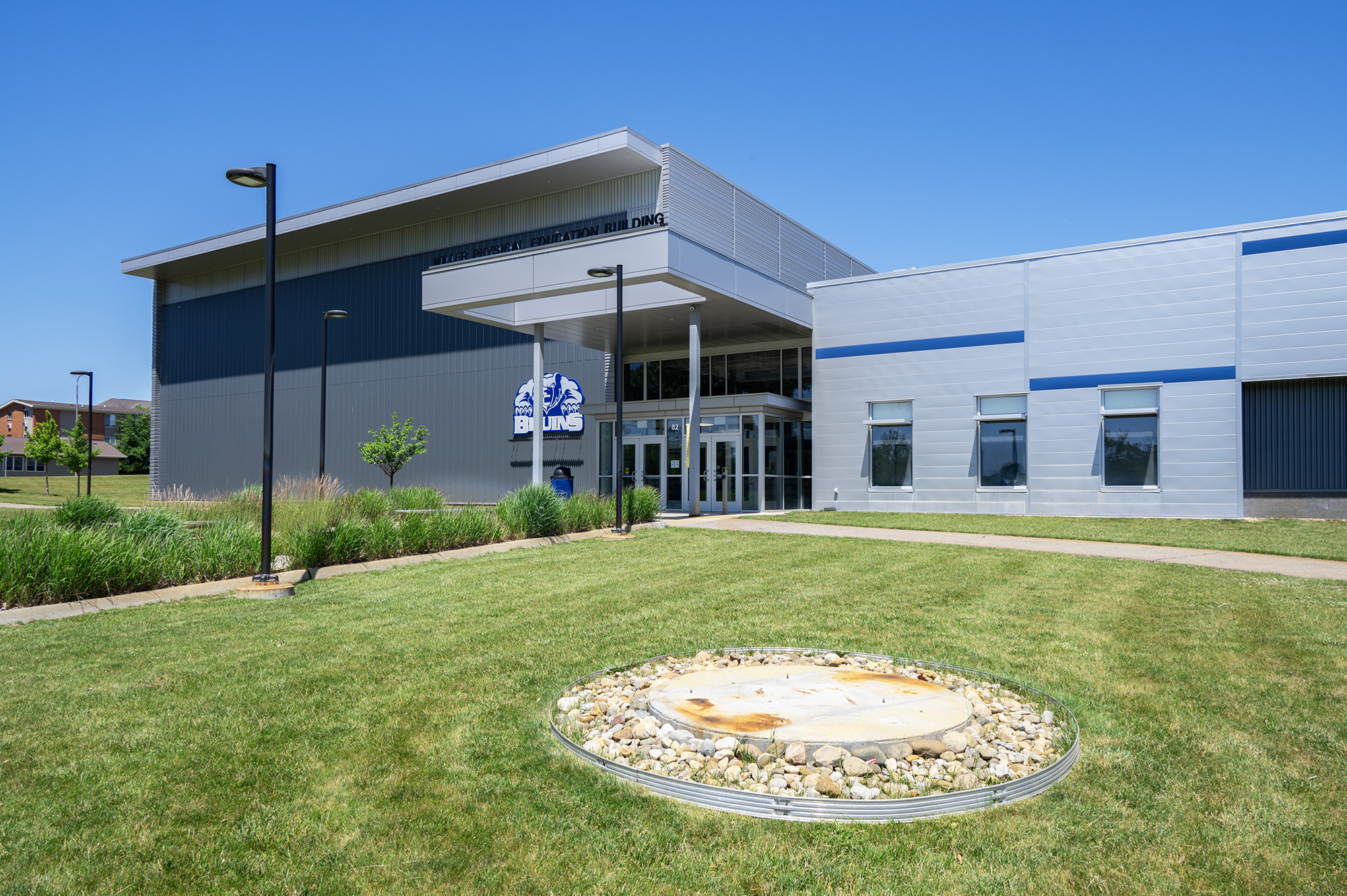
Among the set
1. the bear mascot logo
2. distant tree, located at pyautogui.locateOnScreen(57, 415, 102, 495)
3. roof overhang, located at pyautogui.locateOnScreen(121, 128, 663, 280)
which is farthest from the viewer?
distant tree, located at pyautogui.locateOnScreen(57, 415, 102, 495)

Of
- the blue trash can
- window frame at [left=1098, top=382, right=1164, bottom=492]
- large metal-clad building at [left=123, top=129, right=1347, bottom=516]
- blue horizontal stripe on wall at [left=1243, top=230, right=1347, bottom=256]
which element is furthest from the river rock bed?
the blue trash can

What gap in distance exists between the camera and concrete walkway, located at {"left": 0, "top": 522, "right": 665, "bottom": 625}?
848 centimetres

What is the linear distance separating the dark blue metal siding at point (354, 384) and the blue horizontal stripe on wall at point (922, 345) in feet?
29.7

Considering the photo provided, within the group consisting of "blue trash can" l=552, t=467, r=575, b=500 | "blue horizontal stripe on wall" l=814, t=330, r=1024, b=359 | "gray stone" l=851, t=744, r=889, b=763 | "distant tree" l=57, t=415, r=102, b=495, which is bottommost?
"gray stone" l=851, t=744, r=889, b=763

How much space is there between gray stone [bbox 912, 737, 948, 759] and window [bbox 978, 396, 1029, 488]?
1943 cm

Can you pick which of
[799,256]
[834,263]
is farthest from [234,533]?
[834,263]

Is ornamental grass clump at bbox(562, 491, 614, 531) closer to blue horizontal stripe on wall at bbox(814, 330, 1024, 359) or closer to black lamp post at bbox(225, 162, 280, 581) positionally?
black lamp post at bbox(225, 162, 280, 581)

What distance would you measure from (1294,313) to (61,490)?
56.7m

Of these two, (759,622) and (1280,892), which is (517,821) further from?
(759,622)

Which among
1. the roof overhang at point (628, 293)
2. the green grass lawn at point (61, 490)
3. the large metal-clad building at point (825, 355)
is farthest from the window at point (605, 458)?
the green grass lawn at point (61, 490)

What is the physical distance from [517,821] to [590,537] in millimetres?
12333

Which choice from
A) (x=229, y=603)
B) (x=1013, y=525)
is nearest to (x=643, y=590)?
(x=229, y=603)

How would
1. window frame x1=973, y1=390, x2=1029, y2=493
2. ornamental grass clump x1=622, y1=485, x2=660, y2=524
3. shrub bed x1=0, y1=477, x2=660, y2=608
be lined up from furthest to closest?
window frame x1=973, y1=390, x2=1029, y2=493
ornamental grass clump x1=622, y1=485, x2=660, y2=524
shrub bed x1=0, y1=477, x2=660, y2=608

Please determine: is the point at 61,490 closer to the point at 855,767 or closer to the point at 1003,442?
the point at 1003,442
